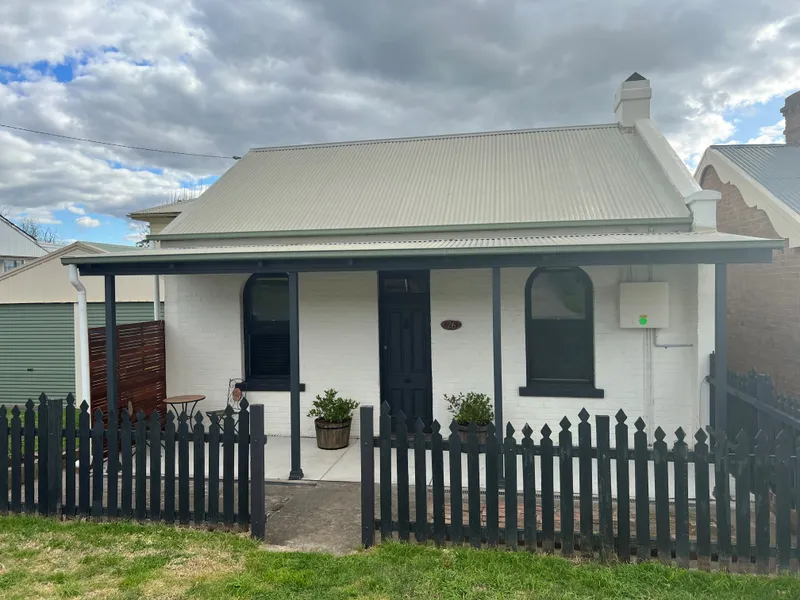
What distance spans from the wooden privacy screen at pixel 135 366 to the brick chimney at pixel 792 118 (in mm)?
12412

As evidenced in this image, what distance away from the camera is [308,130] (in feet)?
72.8

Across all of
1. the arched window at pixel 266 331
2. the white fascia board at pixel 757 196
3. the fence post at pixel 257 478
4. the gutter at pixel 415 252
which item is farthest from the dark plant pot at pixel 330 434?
the white fascia board at pixel 757 196

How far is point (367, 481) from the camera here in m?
4.40

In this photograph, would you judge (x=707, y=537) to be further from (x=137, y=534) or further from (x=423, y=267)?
(x=137, y=534)

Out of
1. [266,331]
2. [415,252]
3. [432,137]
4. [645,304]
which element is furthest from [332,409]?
[432,137]

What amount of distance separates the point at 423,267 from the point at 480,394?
227cm

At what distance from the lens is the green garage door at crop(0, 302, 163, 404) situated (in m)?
11.3

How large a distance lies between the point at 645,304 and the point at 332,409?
454 centimetres

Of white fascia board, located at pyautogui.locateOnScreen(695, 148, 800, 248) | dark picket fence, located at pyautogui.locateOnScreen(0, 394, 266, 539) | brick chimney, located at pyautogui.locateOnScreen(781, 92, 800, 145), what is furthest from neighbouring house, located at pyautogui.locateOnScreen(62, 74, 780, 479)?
brick chimney, located at pyautogui.locateOnScreen(781, 92, 800, 145)

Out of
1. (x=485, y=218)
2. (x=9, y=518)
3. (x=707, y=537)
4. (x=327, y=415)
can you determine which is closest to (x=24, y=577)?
(x=9, y=518)

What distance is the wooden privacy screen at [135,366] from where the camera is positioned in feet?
22.7

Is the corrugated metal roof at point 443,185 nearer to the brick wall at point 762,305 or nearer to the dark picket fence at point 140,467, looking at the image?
the brick wall at point 762,305

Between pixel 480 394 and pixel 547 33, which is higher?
pixel 547 33

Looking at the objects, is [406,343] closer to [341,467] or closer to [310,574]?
[341,467]
